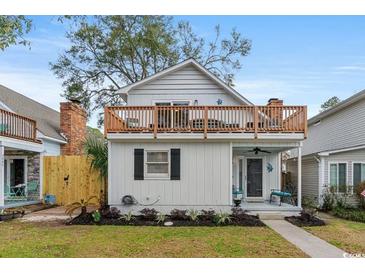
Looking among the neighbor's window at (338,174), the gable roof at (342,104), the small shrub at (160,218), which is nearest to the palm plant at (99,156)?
the small shrub at (160,218)

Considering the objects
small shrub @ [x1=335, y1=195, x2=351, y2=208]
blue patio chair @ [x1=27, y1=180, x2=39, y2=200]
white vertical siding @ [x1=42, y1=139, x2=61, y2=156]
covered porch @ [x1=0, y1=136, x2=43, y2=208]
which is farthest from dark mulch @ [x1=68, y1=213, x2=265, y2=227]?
white vertical siding @ [x1=42, y1=139, x2=61, y2=156]

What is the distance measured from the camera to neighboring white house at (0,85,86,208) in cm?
1484

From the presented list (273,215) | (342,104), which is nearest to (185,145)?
(273,215)

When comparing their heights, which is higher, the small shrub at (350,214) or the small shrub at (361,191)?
the small shrub at (361,191)

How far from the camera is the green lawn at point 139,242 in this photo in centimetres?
736

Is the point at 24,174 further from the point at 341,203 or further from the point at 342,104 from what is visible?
the point at 342,104

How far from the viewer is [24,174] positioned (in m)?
16.8

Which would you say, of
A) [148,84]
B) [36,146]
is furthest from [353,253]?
[36,146]

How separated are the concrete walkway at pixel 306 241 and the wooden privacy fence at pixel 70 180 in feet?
27.3

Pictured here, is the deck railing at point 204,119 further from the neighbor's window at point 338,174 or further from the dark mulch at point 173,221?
the neighbor's window at point 338,174

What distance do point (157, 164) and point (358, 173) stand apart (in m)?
8.72

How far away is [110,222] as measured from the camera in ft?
36.5

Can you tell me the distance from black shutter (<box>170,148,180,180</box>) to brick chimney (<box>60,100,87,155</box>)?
28.7 ft
